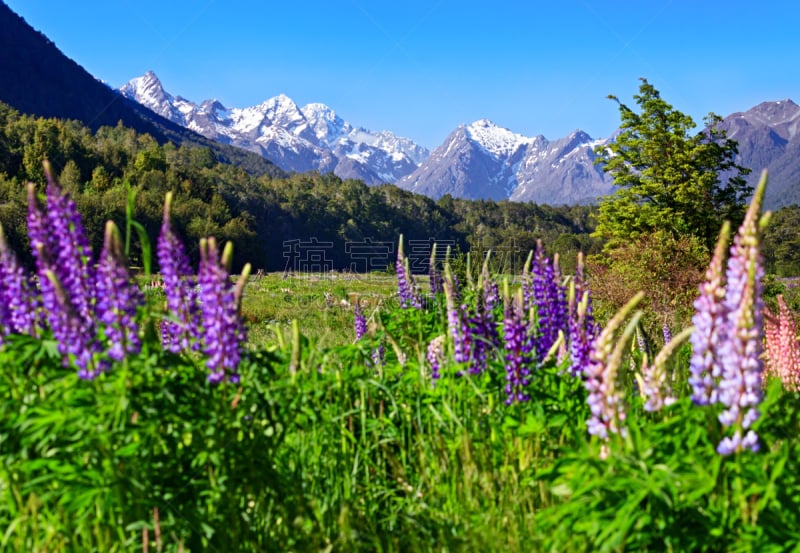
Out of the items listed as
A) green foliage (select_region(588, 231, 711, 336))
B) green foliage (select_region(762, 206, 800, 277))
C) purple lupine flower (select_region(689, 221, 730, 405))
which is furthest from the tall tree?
green foliage (select_region(762, 206, 800, 277))

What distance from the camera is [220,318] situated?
3.49 meters

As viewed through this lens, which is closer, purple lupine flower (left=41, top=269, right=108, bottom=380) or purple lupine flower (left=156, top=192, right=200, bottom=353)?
purple lupine flower (left=41, top=269, right=108, bottom=380)

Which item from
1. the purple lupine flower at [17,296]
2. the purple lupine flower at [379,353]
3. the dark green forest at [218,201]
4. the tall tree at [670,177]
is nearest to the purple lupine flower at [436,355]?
the purple lupine flower at [379,353]

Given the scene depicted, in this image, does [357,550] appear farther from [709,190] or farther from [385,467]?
[709,190]

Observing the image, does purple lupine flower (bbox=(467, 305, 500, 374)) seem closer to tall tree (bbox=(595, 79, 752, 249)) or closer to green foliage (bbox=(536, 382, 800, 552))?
green foliage (bbox=(536, 382, 800, 552))

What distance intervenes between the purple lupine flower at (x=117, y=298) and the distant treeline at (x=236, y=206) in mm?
3776

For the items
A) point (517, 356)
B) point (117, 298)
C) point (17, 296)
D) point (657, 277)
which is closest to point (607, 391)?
point (517, 356)

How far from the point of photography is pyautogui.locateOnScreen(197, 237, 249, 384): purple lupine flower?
3.46 metres

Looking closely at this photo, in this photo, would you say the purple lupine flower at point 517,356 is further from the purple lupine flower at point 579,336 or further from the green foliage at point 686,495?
the green foliage at point 686,495

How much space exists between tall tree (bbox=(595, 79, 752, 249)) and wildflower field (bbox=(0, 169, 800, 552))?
35.1m

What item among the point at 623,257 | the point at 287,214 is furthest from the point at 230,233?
the point at 623,257

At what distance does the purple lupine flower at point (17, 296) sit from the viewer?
371 centimetres

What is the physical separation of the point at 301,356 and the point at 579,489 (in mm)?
2118

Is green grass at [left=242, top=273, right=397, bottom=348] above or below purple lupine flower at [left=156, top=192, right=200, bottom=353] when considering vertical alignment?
below
